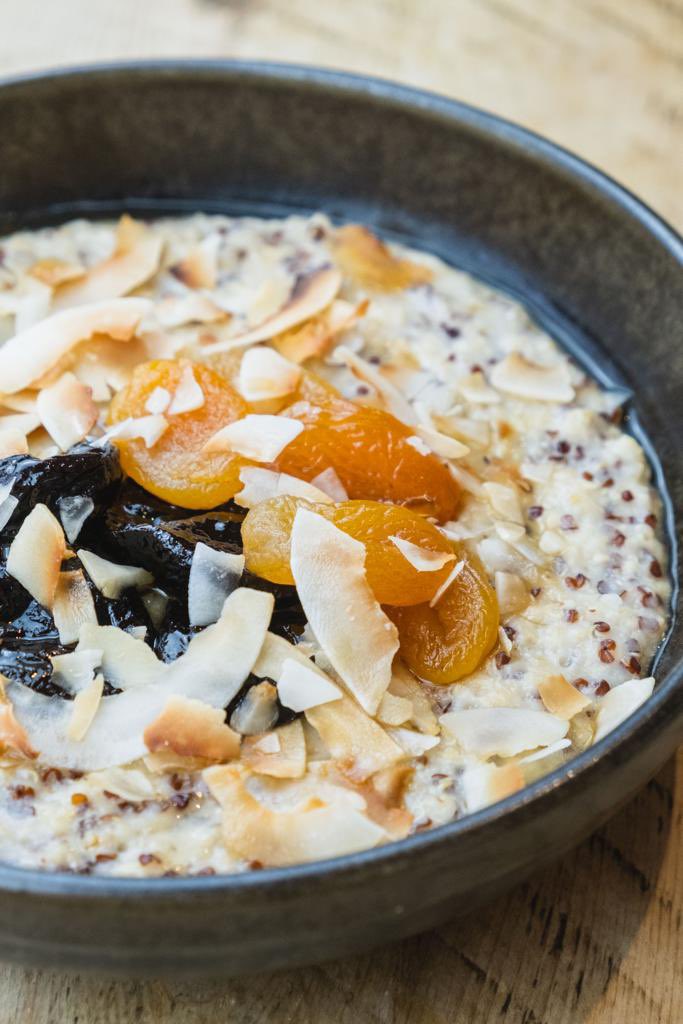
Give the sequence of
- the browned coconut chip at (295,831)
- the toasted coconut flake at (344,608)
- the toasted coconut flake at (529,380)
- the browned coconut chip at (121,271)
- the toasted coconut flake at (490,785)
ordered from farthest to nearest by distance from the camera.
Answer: the browned coconut chip at (121,271) → the toasted coconut flake at (529,380) → the toasted coconut flake at (344,608) → the toasted coconut flake at (490,785) → the browned coconut chip at (295,831)

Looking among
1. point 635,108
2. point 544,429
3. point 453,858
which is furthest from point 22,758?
point 635,108

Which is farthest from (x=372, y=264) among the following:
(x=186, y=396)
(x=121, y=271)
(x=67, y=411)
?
(x=67, y=411)

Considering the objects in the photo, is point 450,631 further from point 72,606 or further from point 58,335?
point 58,335

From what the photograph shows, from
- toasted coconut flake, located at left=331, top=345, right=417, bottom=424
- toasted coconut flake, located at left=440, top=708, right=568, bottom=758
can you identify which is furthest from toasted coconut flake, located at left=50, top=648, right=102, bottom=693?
toasted coconut flake, located at left=331, top=345, right=417, bottom=424

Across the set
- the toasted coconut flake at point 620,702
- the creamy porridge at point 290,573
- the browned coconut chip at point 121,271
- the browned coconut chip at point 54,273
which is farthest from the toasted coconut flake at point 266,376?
the toasted coconut flake at point 620,702

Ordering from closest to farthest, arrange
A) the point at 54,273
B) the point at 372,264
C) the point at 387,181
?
the point at 54,273, the point at 372,264, the point at 387,181

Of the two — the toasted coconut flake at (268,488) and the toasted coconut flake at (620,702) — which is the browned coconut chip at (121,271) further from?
the toasted coconut flake at (620,702)
